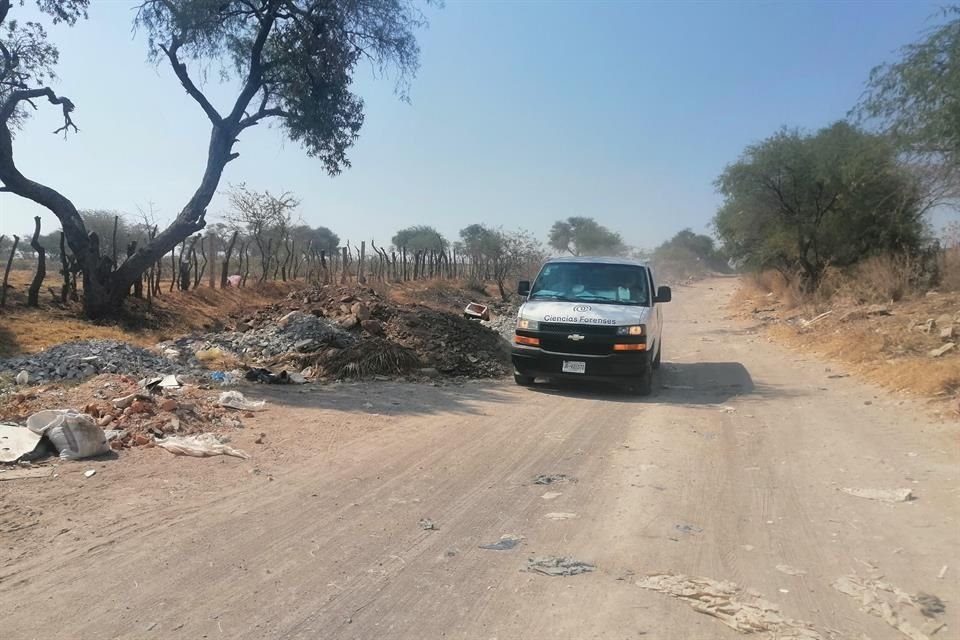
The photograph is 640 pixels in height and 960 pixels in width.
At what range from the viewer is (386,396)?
9047 millimetres

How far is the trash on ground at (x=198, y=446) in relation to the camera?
5.69m

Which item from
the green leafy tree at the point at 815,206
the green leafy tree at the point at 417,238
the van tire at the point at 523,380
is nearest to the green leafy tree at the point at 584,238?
the green leafy tree at the point at 417,238

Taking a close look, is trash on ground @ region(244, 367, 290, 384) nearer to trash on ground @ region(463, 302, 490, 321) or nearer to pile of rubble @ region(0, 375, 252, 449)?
pile of rubble @ region(0, 375, 252, 449)

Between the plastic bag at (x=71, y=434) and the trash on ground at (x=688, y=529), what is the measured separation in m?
4.64

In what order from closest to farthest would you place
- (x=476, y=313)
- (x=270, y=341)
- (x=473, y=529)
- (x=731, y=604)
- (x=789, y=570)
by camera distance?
(x=731, y=604) → (x=789, y=570) → (x=473, y=529) → (x=270, y=341) → (x=476, y=313)

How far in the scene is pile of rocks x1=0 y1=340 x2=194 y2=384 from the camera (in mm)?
9453

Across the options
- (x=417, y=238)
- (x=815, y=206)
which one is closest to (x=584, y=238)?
(x=417, y=238)

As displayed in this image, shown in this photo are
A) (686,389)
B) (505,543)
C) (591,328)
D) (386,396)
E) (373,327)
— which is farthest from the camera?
(373,327)

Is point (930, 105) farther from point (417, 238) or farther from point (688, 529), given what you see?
point (417, 238)

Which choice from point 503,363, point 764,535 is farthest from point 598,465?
point 503,363

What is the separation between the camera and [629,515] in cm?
458

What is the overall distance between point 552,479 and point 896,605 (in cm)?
257

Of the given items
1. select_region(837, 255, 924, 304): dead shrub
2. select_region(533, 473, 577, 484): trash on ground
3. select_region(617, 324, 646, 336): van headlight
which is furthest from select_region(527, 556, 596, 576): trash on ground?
select_region(837, 255, 924, 304): dead shrub

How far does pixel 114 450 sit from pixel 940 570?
6048 mm
